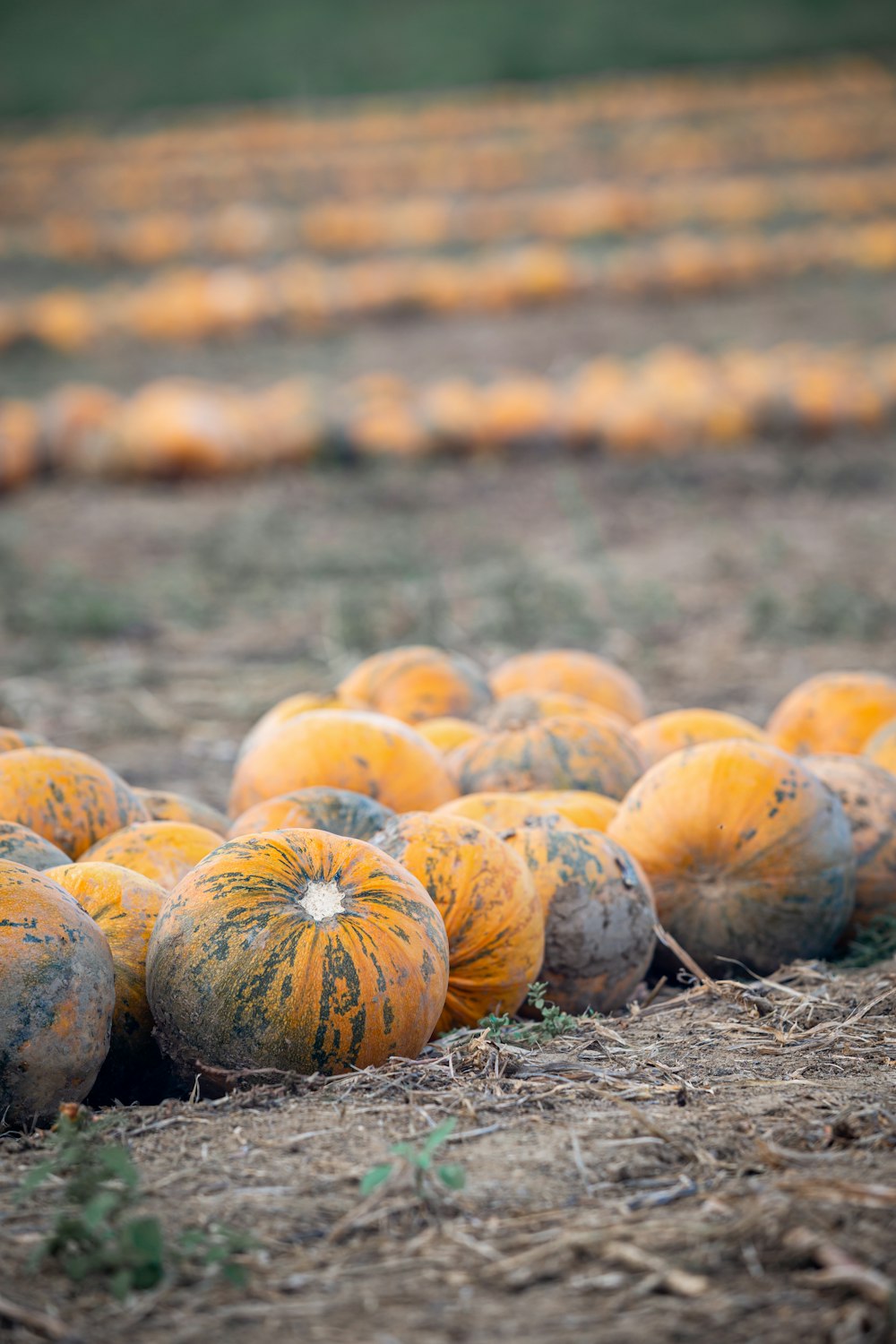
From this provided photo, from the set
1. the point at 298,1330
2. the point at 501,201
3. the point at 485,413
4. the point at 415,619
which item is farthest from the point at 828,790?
the point at 501,201

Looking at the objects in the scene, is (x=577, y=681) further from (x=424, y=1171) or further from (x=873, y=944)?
(x=424, y=1171)

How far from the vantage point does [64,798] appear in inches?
136

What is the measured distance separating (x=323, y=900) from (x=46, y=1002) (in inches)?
21.7

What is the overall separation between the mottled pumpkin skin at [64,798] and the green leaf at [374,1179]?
1.54 metres

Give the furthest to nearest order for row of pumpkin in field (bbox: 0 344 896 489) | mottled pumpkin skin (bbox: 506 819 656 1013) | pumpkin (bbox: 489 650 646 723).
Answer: row of pumpkin in field (bbox: 0 344 896 489) → pumpkin (bbox: 489 650 646 723) → mottled pumpkin skin (bbox: 506 819 656 1013)

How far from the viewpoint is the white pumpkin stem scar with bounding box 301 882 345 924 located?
2666 millimetres

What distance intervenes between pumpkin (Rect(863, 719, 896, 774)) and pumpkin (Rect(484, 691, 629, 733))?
772mm

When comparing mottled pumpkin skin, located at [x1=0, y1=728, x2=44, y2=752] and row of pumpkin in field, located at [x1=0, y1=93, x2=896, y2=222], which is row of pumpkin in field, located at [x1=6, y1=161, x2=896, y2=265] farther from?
mottled pumpkin skin, located at [x1=0, y1=728, x2=44, y2=752]

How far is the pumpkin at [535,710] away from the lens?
411 cm

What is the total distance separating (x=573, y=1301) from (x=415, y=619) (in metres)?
5.36

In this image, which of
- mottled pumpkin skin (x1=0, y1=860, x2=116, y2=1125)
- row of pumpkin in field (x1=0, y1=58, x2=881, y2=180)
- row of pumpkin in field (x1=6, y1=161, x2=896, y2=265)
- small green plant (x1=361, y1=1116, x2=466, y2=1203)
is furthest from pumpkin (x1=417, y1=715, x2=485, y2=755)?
row of pumpkin in field (x1=0, y1=58, x2=881, y2=180)

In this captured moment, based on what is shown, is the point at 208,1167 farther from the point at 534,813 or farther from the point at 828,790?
the point at 828,790

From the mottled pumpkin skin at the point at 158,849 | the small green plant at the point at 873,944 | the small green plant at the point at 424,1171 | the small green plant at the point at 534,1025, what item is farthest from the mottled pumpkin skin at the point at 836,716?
the small green plant at the point at 424,1171

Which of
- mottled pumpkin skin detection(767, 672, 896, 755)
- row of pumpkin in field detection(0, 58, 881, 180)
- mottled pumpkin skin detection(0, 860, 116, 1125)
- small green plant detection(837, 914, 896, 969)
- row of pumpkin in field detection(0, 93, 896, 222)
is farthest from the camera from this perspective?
row of pumpkin in field detection(0, 58, 881, 180)
